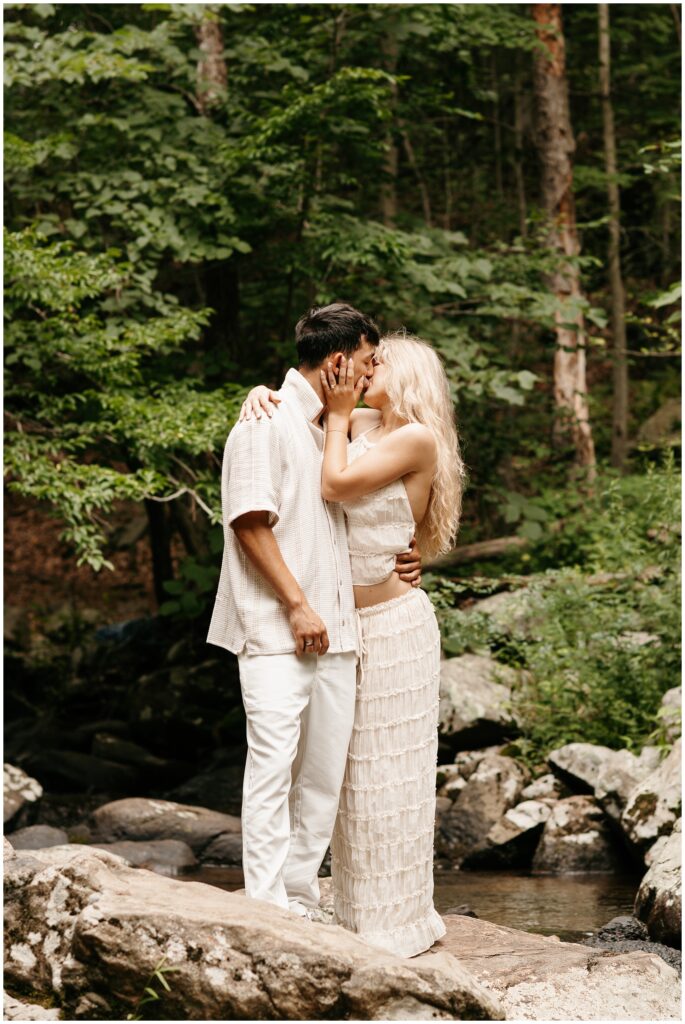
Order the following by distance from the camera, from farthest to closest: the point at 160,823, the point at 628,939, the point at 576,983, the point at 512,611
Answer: the point at 512,611 < the point at 160,823 < the point at 628,939 < the point at 576,983

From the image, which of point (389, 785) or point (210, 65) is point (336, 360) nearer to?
point (389, 785)

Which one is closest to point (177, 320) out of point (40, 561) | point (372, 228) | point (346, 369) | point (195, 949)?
point (372, 228)

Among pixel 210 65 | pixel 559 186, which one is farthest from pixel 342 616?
pixel 559 186

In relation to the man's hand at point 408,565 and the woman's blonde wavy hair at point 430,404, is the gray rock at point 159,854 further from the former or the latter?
the woman's blonde wavy hair at point 430,404

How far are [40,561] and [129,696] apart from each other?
21.6ft

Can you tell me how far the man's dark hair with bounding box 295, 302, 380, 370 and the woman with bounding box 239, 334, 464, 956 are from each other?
15cm

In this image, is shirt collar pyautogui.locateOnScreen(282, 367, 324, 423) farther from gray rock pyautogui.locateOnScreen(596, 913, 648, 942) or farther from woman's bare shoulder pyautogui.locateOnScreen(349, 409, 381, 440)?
gray rock pyautogui.locateOnScreen(596, 913, 648, 942)

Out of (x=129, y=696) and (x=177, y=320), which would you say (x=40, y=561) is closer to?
(x=129, y=696)

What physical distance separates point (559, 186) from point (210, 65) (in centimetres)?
422

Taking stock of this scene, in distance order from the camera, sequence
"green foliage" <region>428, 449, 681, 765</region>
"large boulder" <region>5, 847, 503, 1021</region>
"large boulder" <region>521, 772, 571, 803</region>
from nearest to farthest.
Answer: "large boulder" <region>5, 847, 503, 1021</region> < "large boulder" <region>521, 772, 571, 803</region> < "green foliage" <region>428, 449, 681, 765</region>

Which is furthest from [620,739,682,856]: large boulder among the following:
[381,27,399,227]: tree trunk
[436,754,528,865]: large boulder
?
[381,27,399,227]: tree trunk

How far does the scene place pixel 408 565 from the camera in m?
4.04

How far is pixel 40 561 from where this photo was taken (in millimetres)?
17047

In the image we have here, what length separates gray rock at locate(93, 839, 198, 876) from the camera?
6.95 meters
